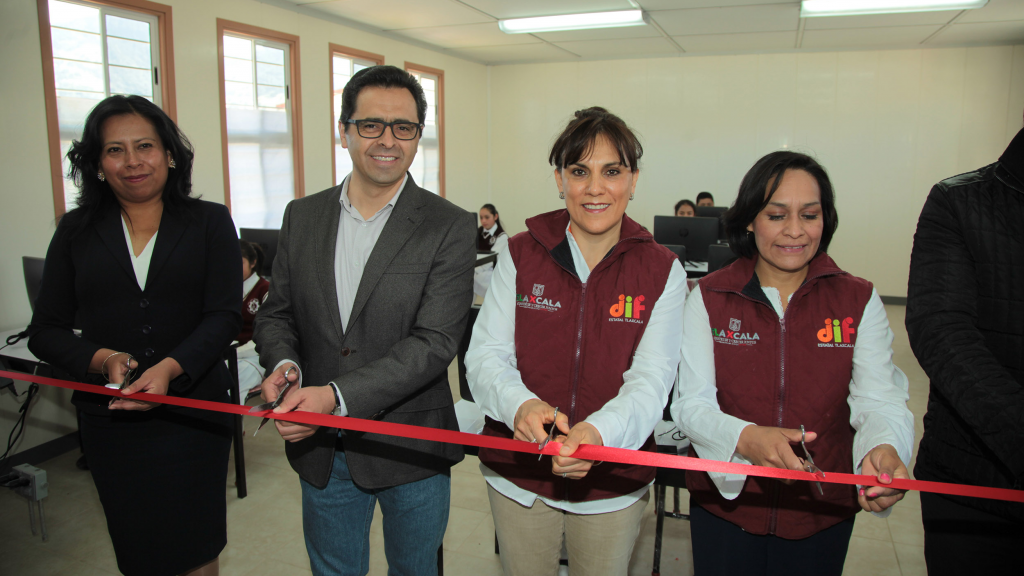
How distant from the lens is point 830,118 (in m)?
8.05

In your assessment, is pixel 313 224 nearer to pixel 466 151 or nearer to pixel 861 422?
pixel 861 422

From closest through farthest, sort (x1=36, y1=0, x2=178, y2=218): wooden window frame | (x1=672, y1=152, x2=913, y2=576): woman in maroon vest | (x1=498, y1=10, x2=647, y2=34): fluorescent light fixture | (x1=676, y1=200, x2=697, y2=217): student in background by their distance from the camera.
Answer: (x1=672, y1=152, x2=913, y2=576): woman in maroon vest, (x1=36, y1=0, x2=178, y2=218): wooden window frame, (x1=498, y1=10, x2=647, y2=34): fluorescent light fixture, (x1=676, y1=200, x2=697, y2=217): student in background

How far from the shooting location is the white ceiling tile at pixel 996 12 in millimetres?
5586

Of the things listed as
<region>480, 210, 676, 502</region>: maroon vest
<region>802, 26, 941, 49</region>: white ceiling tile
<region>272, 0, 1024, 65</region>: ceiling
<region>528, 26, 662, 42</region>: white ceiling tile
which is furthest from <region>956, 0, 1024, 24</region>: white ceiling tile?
<region>480, 210, 676, 502</region>: maroon vest

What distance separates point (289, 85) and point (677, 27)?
14.2 ft

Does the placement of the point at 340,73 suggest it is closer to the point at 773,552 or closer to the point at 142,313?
the point at 142,313

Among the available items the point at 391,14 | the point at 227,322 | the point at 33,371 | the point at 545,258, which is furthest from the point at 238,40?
the point at 545,258

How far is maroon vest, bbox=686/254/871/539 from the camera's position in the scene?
1.37 meters

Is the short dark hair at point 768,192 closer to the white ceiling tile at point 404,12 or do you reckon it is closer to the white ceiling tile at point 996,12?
the white ceiling tile at point 404,12

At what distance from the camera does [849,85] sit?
793 centimetres

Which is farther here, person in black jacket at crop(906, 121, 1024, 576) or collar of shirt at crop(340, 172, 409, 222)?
collar of shirt at crop(340, 172, 409, 222)

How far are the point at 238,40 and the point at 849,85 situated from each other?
7.44 metres

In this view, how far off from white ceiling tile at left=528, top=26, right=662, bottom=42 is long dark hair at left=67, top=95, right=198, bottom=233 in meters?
6.10

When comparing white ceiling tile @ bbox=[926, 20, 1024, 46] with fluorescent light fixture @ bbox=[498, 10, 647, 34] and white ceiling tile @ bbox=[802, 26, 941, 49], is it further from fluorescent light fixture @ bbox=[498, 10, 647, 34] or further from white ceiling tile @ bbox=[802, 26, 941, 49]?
fluorescent light fixture @ bbox=[498, 10, 647, 34]
